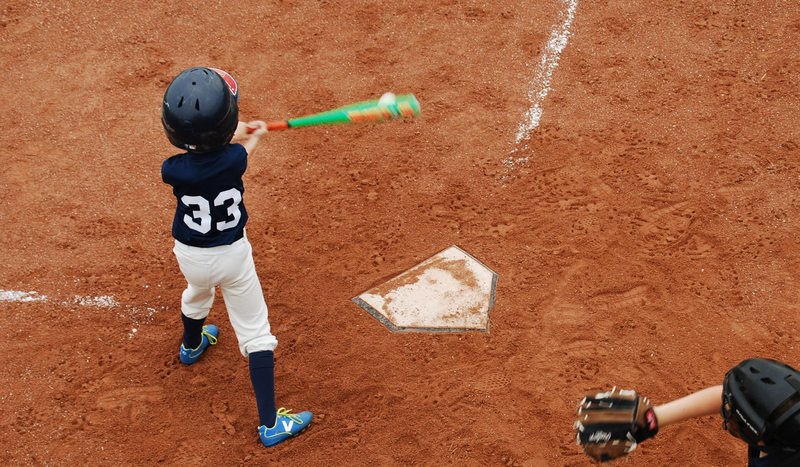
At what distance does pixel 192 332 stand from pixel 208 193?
3.82ft

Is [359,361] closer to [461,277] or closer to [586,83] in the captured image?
[461,277]

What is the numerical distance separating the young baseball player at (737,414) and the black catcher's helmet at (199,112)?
2.14m

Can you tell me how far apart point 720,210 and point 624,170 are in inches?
31.9

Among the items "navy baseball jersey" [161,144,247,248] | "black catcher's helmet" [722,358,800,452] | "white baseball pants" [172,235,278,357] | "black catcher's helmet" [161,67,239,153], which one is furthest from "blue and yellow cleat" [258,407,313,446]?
"black catcher's helmet" [722,358,800,452]

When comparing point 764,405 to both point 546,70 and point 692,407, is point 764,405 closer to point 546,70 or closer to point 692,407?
point 692,407

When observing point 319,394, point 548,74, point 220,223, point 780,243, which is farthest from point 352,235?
point 780,243

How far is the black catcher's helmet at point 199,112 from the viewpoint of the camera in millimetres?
3115

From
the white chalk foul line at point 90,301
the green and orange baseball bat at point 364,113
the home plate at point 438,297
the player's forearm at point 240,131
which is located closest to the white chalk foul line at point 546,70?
the home plate at point 438,297

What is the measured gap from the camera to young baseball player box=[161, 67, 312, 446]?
3168 millimetres

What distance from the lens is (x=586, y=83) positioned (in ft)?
20.7

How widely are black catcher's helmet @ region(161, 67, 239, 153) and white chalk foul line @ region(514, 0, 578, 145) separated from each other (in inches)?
124

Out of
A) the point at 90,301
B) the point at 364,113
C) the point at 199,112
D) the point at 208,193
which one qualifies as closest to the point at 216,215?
the point at 208,193

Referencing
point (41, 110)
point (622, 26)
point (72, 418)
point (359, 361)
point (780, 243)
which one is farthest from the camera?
point (622, 26)

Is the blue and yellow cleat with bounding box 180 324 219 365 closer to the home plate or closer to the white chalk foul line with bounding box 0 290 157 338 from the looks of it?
the white chalk foul line with bounding box 0 290 157 338
